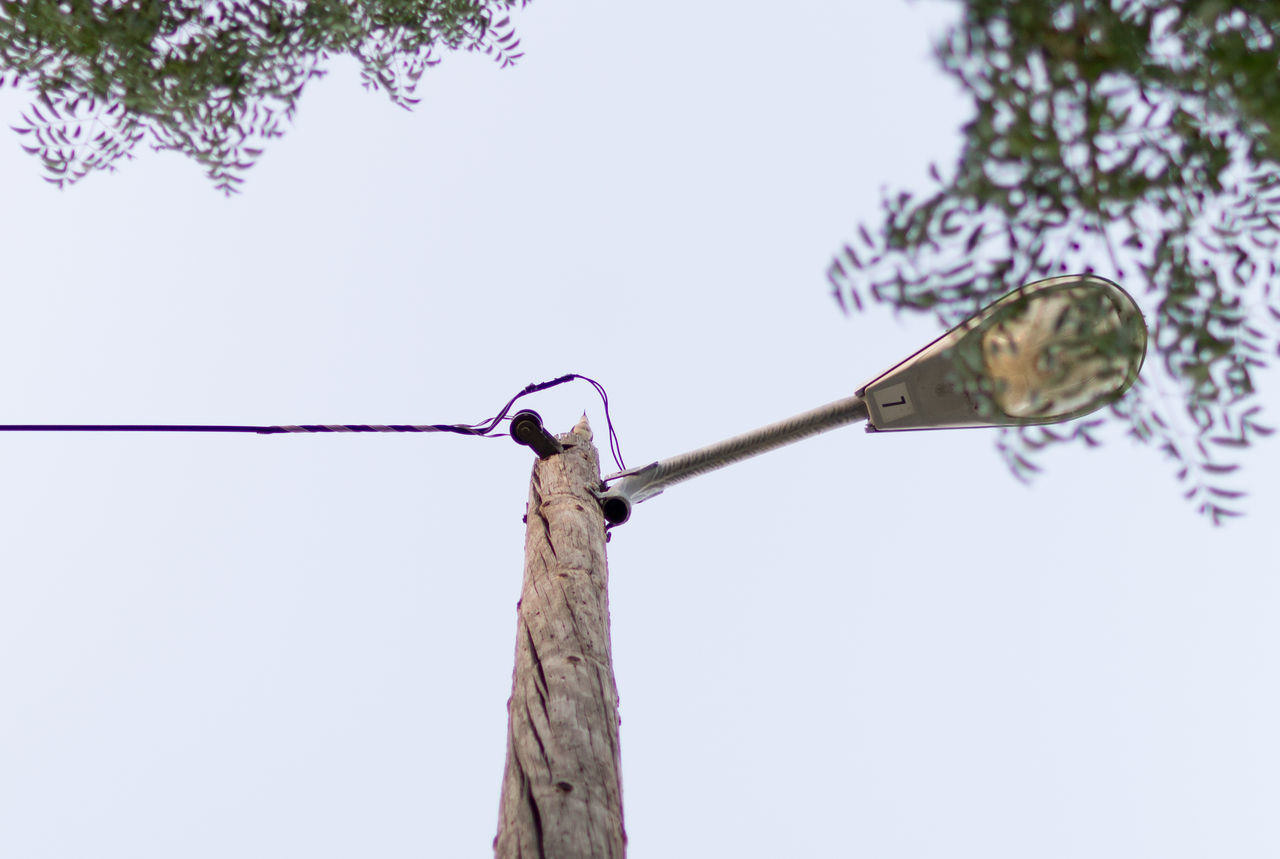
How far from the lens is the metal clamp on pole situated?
4.03 metres

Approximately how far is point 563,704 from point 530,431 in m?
1.69

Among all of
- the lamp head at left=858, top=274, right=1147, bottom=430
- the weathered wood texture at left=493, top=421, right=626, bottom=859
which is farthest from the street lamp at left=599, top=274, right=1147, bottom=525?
the weathered wood texture at left=493, top=421, right=626, bottom=859

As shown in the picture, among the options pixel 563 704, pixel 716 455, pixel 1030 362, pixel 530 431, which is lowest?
pixel 563 704

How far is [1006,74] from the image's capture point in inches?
80.4

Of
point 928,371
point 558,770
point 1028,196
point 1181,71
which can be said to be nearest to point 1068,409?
point 928,371

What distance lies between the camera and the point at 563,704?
8.50ft

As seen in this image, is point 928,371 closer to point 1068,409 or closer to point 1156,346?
point 1068,409

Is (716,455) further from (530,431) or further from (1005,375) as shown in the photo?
(1005,375)

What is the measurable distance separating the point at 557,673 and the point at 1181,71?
91.8 inches

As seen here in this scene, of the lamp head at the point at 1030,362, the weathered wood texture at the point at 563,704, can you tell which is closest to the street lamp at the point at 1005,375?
the lamp head at the point at 1030,362

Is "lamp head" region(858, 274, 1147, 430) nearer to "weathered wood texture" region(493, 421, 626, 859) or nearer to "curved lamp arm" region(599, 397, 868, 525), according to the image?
"curved lamp arm" region(599, 397, 868, 525)

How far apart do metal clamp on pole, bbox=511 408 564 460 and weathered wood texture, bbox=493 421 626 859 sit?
1.14ft

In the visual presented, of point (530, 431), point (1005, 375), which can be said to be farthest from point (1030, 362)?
point (530, 431)

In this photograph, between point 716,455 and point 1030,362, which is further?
point 716,455
